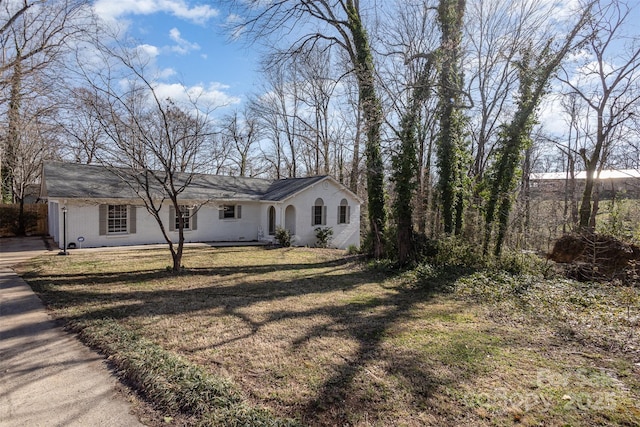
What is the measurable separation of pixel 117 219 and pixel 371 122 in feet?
36.8

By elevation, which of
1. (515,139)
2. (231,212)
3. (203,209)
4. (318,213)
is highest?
(515,139)

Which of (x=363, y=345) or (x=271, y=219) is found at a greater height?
(x=271, y=219)

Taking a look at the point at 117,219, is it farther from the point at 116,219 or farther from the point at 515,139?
the point at 515,139

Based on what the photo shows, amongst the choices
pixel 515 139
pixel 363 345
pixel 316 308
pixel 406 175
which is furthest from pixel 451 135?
pixel 363 345

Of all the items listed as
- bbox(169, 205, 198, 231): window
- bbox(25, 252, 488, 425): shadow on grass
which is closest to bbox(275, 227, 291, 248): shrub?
bbox(169, 205, 198, 231): window

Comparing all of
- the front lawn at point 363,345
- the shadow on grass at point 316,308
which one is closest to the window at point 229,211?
the shadow on grass at point 316,308

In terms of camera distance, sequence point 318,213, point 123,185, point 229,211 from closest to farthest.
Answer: point 123,185, point 229,211, point 318,213

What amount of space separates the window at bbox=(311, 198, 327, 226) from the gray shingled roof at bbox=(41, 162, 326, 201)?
1224 millimetres

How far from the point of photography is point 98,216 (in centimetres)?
1373

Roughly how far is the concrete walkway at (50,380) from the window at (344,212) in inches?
589

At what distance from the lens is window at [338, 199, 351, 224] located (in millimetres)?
19469

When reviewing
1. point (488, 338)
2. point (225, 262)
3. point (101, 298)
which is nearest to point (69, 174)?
point (225, 262)

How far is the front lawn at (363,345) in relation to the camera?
3232 millimetres

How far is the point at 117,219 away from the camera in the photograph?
14.4 metres
